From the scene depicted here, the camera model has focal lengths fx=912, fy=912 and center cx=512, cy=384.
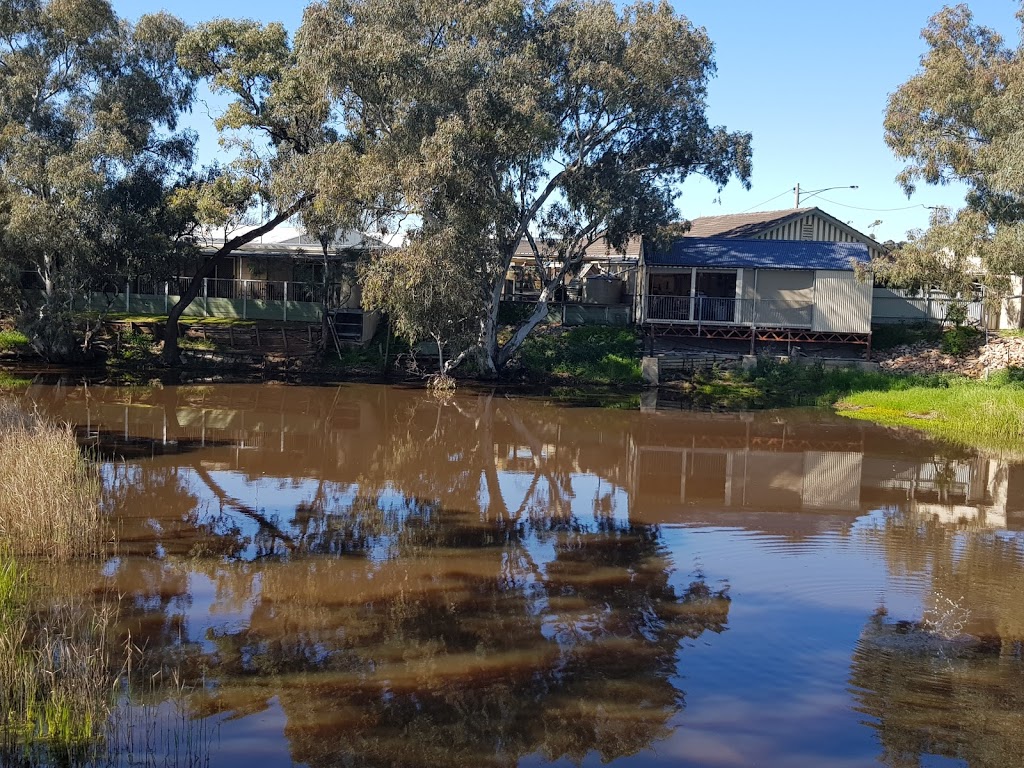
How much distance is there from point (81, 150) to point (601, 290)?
18.5 metres

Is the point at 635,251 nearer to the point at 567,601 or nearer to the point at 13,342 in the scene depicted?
the point at 13,342

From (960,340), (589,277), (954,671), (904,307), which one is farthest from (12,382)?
(904,307)

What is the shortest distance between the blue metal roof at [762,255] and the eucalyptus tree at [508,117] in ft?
10.4

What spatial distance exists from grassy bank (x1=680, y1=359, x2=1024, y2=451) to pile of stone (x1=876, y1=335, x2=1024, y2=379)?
120 cm

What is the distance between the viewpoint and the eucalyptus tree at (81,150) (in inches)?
966

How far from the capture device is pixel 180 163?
1121 inches

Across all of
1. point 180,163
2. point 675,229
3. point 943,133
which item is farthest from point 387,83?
point 943,133

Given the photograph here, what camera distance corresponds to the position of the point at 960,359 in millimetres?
28562

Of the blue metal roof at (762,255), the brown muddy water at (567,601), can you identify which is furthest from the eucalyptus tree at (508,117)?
the brown muddy water at (567,601)

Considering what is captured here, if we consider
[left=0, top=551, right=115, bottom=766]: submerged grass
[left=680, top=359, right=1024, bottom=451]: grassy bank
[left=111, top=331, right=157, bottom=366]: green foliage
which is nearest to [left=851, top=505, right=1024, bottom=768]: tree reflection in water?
[left=0, top=551, right=115, bottom=766]: submerged grass

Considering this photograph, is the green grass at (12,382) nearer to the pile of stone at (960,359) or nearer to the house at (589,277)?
the house at (589,277)

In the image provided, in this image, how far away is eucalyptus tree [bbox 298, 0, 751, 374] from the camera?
23.2 m

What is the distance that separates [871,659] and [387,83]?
19383mm

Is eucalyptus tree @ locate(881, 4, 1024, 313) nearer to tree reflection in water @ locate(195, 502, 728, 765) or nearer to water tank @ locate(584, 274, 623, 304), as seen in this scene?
water tank @ locate(584, 274, 623, 304)
